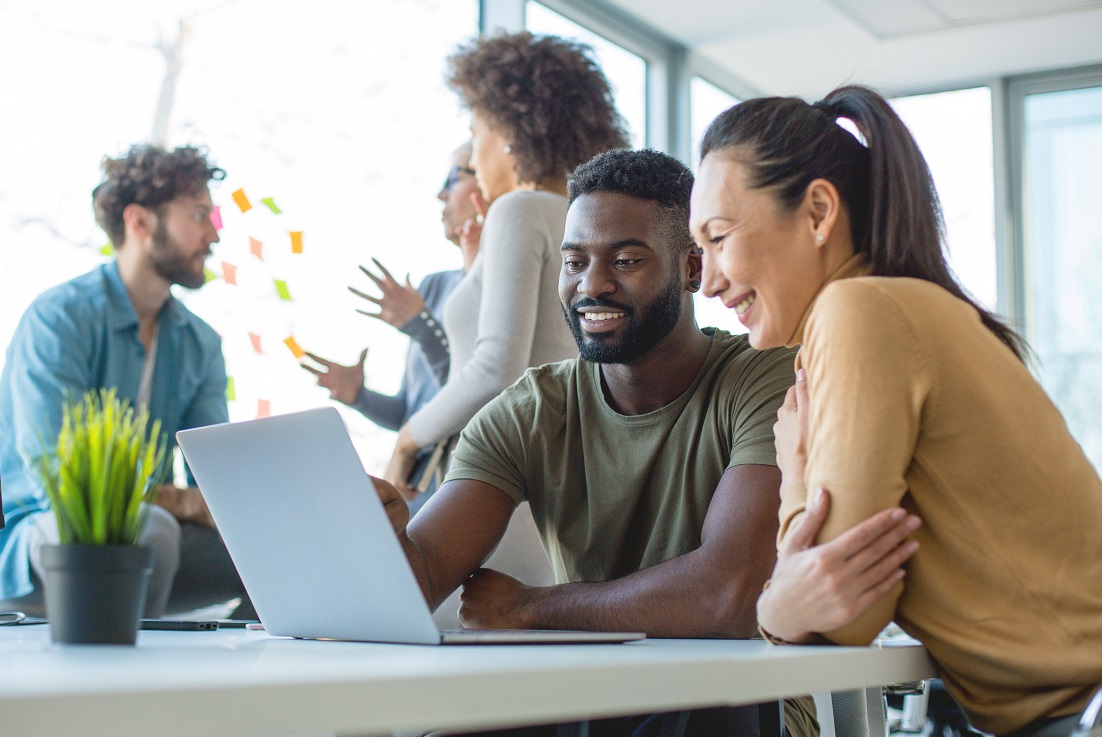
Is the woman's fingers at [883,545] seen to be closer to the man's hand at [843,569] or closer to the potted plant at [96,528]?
the man's hand at [843,569]

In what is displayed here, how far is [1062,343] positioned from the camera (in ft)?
18.6

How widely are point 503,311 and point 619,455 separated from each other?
66 centimetres

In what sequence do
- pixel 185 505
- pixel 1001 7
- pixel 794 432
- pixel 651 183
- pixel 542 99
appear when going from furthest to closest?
pixel 1001 7 → pixel 185 505 → pixel 542 99 → pixel 651 183 → pixel 794 432

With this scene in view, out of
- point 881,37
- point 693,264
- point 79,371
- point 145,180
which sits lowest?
point 79,371

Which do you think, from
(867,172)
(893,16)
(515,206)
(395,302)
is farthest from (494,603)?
(893,16)

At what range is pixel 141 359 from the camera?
10.2 ft

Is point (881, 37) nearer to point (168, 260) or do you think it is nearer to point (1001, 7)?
point (1001, 7)

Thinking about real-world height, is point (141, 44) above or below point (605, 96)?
above

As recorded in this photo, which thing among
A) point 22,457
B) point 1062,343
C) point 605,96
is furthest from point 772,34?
point 22,457

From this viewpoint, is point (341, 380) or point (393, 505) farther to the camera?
point (341, 380)

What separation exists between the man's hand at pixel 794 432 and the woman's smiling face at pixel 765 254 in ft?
0.23

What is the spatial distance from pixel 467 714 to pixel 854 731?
0.90m

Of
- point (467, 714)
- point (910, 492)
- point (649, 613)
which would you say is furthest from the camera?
point (649, 613)

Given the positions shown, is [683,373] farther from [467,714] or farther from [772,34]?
[772,34]
